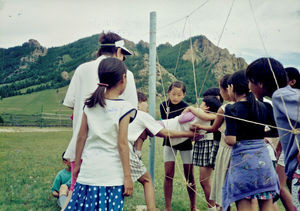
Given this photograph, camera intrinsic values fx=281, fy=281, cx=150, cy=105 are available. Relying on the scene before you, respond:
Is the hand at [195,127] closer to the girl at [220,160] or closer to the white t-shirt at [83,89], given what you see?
the girl at [220,160]

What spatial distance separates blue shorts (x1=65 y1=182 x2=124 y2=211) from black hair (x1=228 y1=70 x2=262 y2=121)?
1.23 metres

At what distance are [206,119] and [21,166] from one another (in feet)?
19.0

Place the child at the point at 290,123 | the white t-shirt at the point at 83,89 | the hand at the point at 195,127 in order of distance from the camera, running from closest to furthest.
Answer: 1. the child at the point at 290,123
2. the white t-shirt at the point at 83,89
3. the hand at the point at 195,127

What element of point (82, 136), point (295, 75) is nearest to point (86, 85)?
point (82, 136)

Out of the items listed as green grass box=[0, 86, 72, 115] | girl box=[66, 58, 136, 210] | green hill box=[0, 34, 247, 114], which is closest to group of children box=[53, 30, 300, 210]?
girl box=[66, 58, 136, 210]

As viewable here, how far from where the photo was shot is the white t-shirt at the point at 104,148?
200 centimetres

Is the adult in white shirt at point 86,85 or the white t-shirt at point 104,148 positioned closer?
the white t-shirt at point 104,148

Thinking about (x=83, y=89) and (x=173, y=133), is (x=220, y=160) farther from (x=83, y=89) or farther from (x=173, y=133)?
(x=83, y=89)

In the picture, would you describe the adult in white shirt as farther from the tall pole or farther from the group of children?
the tall pole

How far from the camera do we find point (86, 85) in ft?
8.09

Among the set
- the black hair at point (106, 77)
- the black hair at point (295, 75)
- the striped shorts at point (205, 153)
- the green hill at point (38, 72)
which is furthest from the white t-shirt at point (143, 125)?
the green hill at point (38, 72)

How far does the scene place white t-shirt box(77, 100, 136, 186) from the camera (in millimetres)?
2002

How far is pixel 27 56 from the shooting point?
103562 millimetres

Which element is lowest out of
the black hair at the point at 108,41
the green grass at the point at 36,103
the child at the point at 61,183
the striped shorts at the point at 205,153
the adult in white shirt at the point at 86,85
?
the child at the point at 61,183
